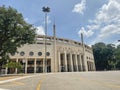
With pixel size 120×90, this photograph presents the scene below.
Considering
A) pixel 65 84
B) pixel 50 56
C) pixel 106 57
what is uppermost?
pixel 106 57

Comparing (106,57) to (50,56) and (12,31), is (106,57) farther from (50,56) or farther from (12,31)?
(12,31)

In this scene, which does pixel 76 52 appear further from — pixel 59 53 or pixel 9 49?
pixel 9 49

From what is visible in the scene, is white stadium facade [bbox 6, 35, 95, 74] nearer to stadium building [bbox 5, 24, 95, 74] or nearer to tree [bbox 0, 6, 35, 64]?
stadium building [bbox 5, 24, 95, 74]

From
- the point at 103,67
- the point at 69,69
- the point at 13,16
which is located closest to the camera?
the point at 13,16

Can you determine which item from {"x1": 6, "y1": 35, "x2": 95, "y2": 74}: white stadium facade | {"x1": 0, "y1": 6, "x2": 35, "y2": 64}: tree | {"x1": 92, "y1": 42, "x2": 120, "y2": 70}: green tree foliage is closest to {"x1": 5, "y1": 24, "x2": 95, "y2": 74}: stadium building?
{"x1": 6, "y1": 35, "x2": 95, "y2": 74}: white stadium facade

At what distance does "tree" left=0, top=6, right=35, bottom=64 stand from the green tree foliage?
264ft

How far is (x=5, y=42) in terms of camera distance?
3788 cm

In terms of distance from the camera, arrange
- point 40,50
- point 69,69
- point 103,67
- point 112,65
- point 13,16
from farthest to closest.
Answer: point 103,67, point 112,65, point 69,69, point 40,50, point 13,16

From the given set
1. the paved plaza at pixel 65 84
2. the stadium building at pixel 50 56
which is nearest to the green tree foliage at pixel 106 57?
the stadium building at pixel 50 56

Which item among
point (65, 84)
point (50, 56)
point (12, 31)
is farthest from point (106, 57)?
point (65, 84)

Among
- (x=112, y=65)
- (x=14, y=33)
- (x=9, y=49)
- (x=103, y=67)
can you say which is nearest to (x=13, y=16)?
(x=14, y=33)

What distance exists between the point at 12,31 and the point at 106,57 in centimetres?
9045

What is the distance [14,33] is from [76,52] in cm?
6166

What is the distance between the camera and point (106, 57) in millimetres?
119438
